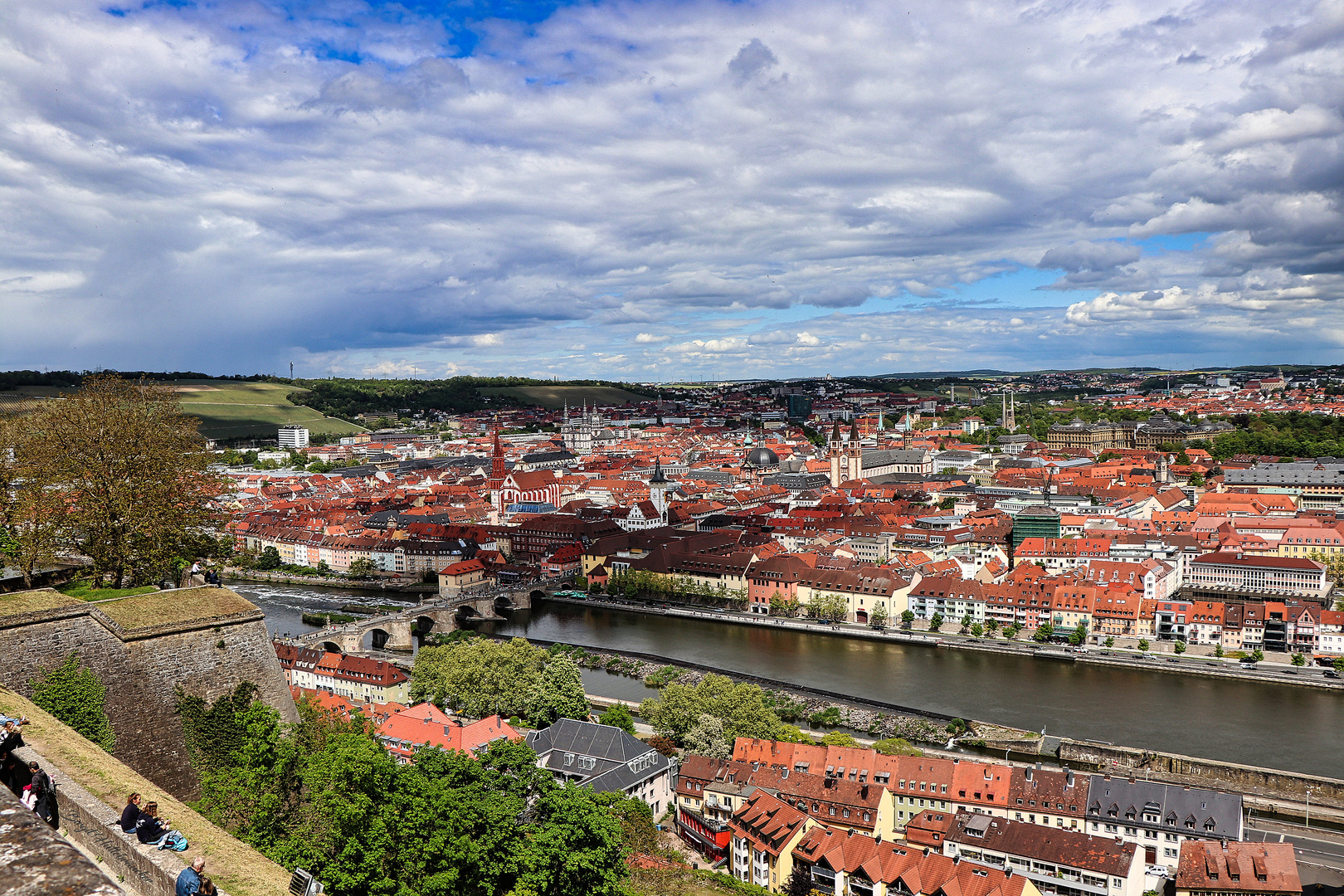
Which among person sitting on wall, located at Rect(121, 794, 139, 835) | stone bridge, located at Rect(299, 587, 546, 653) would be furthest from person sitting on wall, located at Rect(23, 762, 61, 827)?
stone bridge, located at Rect(299, 587, 546, 653)

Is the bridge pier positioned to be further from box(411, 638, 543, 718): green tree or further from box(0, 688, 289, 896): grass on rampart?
box(0, 688, 289, 896): grass on rampart

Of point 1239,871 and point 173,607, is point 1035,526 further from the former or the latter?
point 173,607

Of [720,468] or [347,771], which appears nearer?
→ [347,771]

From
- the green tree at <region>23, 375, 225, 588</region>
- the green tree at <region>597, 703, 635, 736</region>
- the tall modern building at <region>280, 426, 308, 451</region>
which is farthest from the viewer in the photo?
the tall modern building at <region>280, 426, 308, 451</region>

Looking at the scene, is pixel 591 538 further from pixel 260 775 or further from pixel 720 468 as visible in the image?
pixel 260 775

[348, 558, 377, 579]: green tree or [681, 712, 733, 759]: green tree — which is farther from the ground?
[681, 712, 733, 759]: green tree

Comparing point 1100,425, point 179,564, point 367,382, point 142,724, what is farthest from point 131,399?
point 367,382
